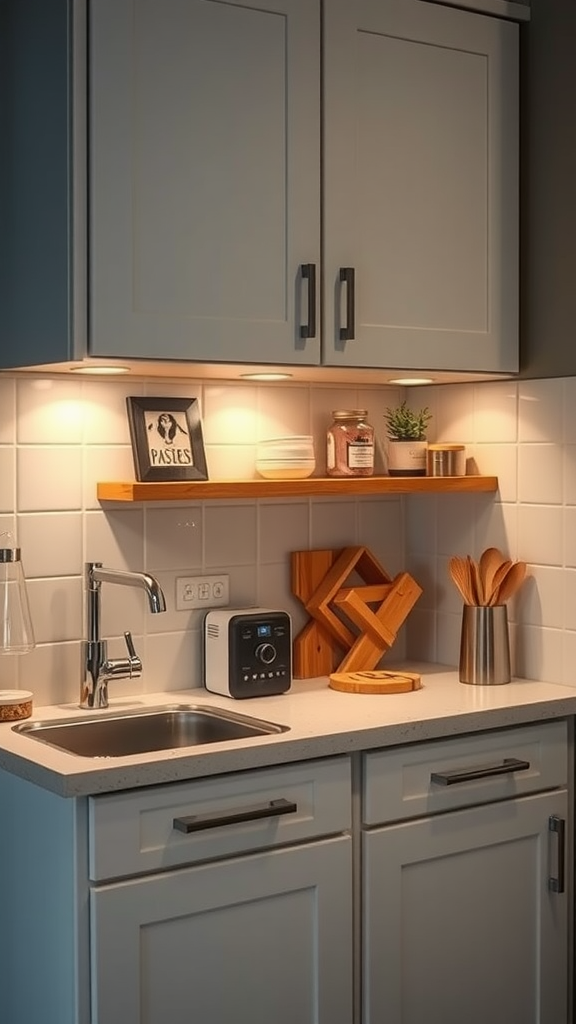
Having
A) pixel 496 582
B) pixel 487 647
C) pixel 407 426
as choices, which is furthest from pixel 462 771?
pixel 407 426

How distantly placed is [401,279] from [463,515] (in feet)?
2.06

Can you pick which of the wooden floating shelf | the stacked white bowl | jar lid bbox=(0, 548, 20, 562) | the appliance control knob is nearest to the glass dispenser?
jar lid bbox=(0, 548, 20, 562)

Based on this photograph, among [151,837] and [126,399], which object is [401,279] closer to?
[126,399]

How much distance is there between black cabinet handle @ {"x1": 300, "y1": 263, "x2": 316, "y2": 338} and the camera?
2.48 m

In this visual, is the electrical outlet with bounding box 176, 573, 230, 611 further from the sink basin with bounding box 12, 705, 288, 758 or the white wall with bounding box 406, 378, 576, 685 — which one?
the white wall with bounding box 406, 378, 576, 685

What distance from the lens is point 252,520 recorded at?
2.88 meters

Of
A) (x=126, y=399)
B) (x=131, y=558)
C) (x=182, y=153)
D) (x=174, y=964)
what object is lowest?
(x=174, y=964)

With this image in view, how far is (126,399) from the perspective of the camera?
2676 millimetres

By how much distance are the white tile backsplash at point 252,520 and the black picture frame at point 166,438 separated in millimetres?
37

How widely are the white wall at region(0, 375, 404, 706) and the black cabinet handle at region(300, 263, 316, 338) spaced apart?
1.20 feet

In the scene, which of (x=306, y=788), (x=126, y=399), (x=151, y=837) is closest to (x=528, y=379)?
(x=126, y=399)

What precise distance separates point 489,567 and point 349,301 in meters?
0.67

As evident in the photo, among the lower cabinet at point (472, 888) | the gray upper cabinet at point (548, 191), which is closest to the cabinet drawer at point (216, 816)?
the lower cabinet at point (472, 888)

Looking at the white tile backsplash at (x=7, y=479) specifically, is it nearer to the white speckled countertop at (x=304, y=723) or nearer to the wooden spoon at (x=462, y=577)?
the white speckled countertop at (x=304, y=723)
